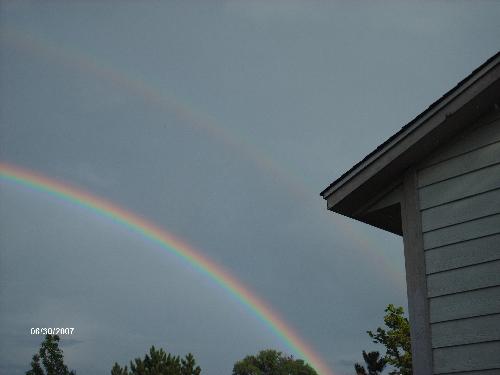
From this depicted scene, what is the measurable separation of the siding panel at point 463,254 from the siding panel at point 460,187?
0.52 metres

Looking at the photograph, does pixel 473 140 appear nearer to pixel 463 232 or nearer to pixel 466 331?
pixel 463 232

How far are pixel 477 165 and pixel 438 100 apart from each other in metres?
0.91

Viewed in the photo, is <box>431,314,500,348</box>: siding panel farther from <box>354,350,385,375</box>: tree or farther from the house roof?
<box>354,350,385,375</box>: tree

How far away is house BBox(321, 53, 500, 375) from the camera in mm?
5438

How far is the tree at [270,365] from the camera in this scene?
10350 cm

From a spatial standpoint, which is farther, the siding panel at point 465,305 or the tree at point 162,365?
the tree at point 162,365

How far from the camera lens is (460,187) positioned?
5.98 m

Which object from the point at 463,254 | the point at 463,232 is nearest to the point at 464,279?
the point at 463,254

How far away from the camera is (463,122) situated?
6262 millimetres

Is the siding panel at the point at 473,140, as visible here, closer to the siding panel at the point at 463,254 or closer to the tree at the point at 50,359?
the siding panel at the point at 463,254

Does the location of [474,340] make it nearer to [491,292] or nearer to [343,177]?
[491,292]

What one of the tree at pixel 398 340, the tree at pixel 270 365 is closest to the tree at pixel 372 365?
the tree at pixel 398 340

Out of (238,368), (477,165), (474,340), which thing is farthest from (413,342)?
(238,368)

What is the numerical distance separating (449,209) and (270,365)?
346 ft
